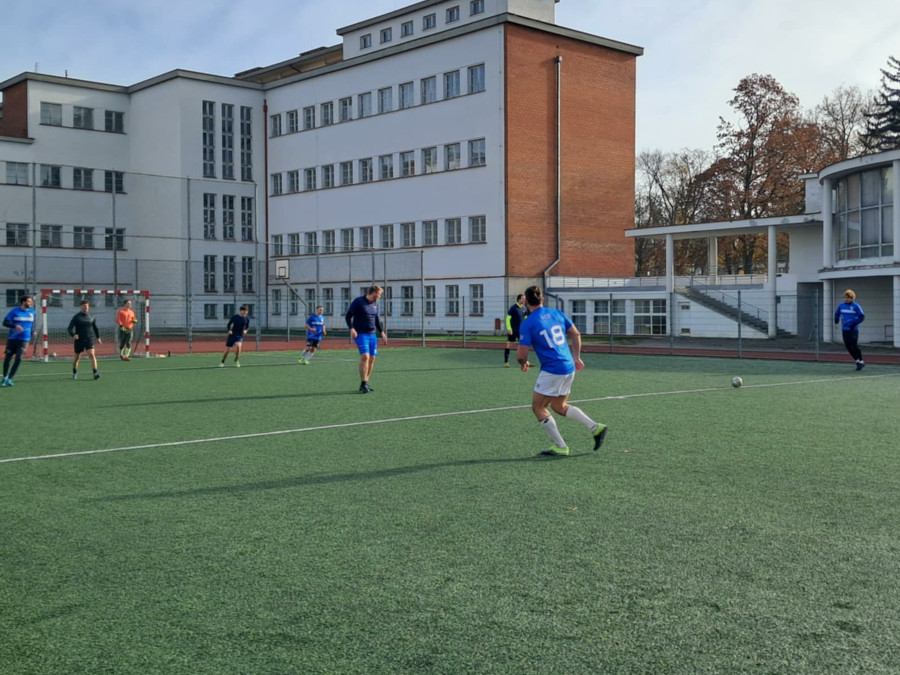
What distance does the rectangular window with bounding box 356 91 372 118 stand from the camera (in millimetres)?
54219

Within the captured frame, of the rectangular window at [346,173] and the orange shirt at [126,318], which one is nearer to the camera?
the orange shirt at [126,318]

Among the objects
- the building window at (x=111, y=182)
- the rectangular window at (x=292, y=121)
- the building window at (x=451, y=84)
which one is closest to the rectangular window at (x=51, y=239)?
the building window at (x=111, y=182)

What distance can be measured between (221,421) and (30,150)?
49.2 meters

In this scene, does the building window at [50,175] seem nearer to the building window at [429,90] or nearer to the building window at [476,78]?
the building window at [429,90]

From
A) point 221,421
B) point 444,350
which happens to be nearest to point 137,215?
point 444,350

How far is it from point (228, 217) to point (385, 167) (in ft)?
37.1

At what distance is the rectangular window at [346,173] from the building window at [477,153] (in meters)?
9.44

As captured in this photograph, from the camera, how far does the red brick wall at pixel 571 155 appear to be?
4741 centimetres

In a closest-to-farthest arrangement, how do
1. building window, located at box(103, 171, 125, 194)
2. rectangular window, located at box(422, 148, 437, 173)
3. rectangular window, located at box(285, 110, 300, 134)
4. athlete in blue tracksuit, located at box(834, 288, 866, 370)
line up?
athlete in blue tracksuit, located at box(834, 288, 866, 370), rectangular window, located at box(422, 148, 437, 173), building window, located at box(103, 171, 125, 194), rectangular window, located at box(285, 110, 300, 134)

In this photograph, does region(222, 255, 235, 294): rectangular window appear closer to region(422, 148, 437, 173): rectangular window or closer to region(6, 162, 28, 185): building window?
region(6, 162, 28, 185): building window

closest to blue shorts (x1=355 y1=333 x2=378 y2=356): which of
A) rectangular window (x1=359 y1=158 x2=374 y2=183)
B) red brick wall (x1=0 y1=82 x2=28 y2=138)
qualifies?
rectangular window (x1=359 y1=158 x2=374 y2=183)

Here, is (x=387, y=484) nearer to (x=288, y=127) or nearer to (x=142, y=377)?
(x=142, y=377)

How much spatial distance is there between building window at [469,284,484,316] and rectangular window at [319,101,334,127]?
48.8 feet

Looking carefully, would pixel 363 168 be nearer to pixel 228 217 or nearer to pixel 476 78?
pixel 476 78
